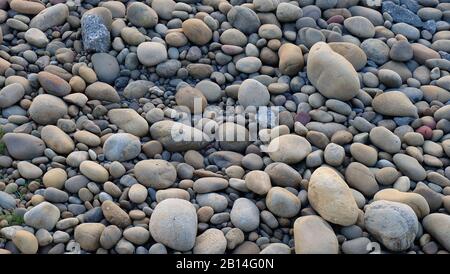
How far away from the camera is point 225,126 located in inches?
127

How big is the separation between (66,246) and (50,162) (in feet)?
1.85

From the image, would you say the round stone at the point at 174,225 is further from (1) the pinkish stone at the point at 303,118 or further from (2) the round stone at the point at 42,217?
(1) the pinkish stone at the point at 303,118

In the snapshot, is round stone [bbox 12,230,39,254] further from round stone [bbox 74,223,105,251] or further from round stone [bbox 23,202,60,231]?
round stone [bbox 74,223,105,251]

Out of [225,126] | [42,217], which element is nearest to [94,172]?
[42,217]

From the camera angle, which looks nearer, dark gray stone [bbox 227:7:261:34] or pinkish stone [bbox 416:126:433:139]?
pinkish stone [bbox 416:126:433:139]

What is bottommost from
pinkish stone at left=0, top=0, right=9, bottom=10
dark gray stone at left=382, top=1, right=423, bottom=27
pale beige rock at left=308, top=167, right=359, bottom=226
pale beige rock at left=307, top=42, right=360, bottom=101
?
pale beige rock at left=308, top=167, right=359, bottom=226

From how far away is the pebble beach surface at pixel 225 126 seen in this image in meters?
2.70

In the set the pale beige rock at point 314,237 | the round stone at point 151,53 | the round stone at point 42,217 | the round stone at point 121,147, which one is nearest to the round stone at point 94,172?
the round stone at point 121,147

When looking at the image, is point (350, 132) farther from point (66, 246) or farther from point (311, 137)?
point (66, 246)

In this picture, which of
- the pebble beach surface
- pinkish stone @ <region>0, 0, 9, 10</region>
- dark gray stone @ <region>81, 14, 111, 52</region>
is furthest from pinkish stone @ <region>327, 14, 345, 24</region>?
pinkish stone @ <region>0, 0, 9, 10</region>

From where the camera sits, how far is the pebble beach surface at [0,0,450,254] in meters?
2.70

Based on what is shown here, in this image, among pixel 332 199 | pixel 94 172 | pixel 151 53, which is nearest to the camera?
pixel 332 199

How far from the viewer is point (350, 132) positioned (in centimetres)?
319

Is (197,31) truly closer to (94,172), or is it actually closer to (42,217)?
(94,172)
